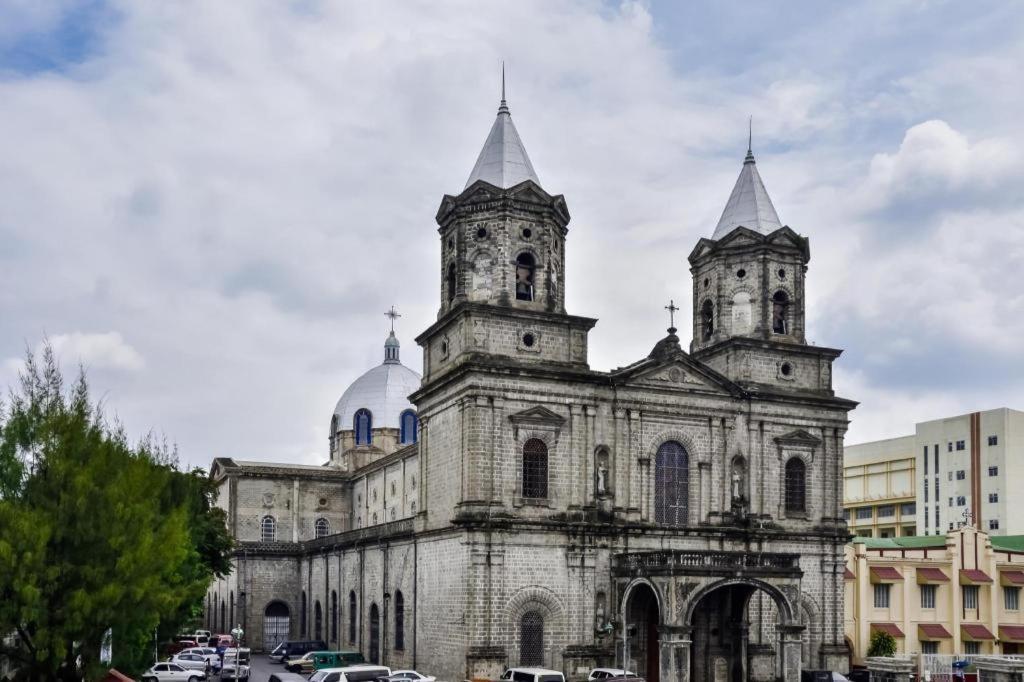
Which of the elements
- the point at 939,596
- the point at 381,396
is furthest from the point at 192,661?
the point at 939,596

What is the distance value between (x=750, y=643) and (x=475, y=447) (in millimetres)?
13303

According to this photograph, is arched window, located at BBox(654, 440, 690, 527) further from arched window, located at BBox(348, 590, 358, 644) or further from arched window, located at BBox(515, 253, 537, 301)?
arched window, located at BBox(348, 590, 358, 644)

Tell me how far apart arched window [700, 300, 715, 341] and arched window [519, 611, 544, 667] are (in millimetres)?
15079

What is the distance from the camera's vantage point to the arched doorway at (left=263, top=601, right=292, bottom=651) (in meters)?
66.4

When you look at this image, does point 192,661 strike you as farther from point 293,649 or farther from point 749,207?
point 749,207

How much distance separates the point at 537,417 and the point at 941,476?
56654 millimetres

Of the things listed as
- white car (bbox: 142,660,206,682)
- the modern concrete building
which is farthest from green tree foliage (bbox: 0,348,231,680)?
the modern concrete building

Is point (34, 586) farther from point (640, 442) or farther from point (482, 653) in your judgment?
point (640, 442)

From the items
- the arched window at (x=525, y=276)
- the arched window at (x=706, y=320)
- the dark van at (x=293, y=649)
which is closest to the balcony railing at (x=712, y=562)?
the arched window at (x=525, y=276)

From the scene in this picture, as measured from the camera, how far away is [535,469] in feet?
144

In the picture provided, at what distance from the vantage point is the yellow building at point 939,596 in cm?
5438

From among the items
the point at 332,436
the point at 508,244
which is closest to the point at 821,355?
the point at 508,244

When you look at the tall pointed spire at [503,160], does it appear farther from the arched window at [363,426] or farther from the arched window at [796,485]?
the arched window at [363,426]

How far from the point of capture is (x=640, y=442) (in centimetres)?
4569
